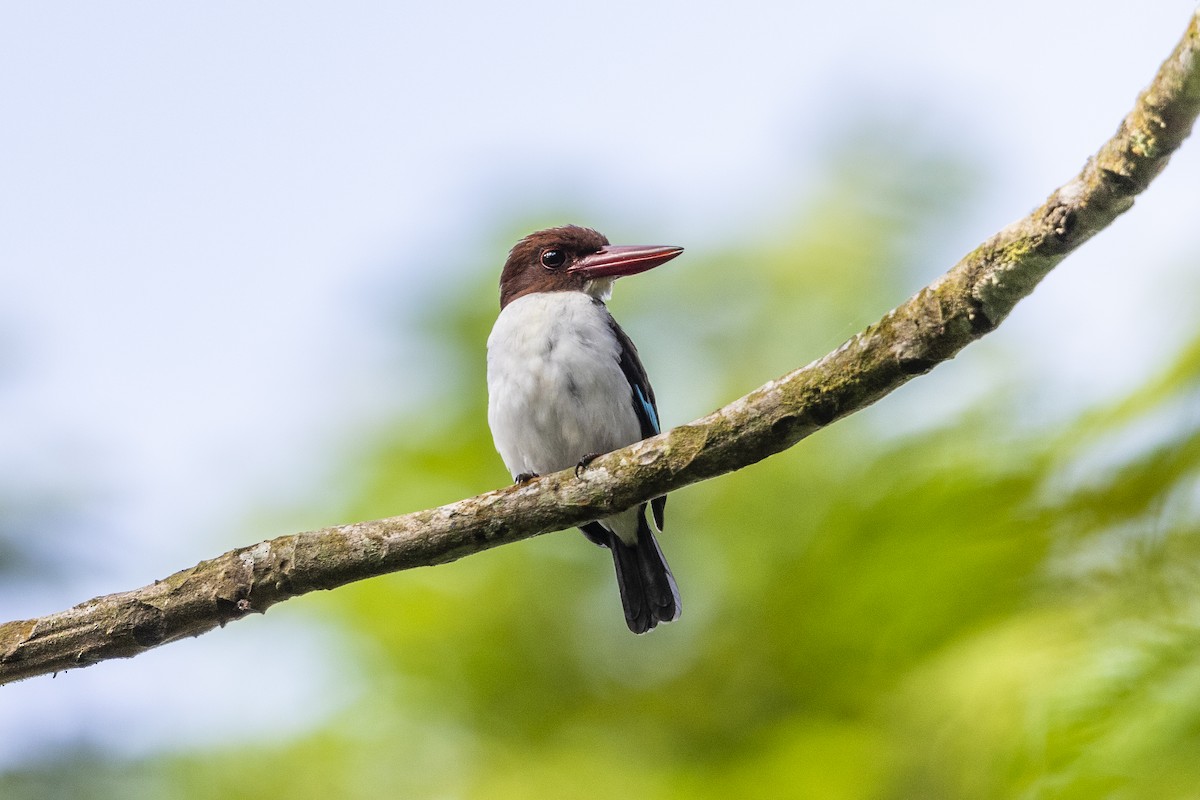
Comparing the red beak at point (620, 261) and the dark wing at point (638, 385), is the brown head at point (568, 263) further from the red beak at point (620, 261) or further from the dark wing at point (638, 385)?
the dark wing at point (638, 385)

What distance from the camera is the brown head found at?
535 centimetres

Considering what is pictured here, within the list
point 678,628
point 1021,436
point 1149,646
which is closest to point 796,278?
point 678,628

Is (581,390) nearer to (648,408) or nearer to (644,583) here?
(648,408)

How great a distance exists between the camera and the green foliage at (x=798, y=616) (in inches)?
124

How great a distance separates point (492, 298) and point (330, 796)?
2799 millimetres

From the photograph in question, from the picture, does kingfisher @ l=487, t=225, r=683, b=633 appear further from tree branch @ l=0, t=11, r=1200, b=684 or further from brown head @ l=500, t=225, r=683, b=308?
tree branch @ l=0, t=11, r=1200, b=684

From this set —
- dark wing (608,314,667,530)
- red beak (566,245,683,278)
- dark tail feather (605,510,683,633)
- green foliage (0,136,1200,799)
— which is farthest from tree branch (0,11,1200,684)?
red beak (566,245,683,278)

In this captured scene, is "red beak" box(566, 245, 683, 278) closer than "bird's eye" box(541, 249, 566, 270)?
Yes

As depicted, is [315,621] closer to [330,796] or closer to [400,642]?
[400,642]

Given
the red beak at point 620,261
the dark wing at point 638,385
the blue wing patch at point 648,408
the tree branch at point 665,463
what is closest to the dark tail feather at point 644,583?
the dark wing at point 638,385

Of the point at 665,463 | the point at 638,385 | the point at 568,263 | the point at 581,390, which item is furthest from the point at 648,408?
the point at 665,463

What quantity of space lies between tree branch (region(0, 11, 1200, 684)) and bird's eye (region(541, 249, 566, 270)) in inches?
86.7

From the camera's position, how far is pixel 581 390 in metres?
4.78

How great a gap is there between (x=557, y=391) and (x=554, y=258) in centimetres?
94
